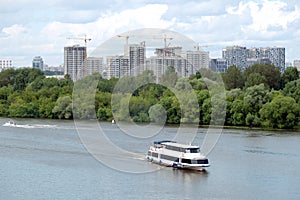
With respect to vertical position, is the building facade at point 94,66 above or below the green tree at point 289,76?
above

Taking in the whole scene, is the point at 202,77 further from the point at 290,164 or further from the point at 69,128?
the point at 290,164

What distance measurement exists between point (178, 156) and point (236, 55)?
30025 millimetres

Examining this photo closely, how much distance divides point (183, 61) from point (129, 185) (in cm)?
1458

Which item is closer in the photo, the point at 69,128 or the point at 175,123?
the point at 69,128

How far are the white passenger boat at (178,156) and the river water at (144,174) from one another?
165mm

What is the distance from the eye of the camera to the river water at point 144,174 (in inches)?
420

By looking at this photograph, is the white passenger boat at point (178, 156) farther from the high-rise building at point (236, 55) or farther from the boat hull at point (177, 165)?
the high-rise building at point (236, 55)

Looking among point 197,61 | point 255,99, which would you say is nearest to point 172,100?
point 255,99

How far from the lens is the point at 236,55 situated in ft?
140

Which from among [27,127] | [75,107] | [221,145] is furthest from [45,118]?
[221,145]

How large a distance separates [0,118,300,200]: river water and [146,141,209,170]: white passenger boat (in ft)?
0.54

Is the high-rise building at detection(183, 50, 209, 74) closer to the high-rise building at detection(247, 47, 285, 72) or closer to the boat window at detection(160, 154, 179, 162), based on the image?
the boat window at detection(160, 154, 179, 162)

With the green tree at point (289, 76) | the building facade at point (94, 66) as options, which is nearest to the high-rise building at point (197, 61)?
the green tree at point (289, 76)

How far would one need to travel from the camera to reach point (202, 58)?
88.0 feet
